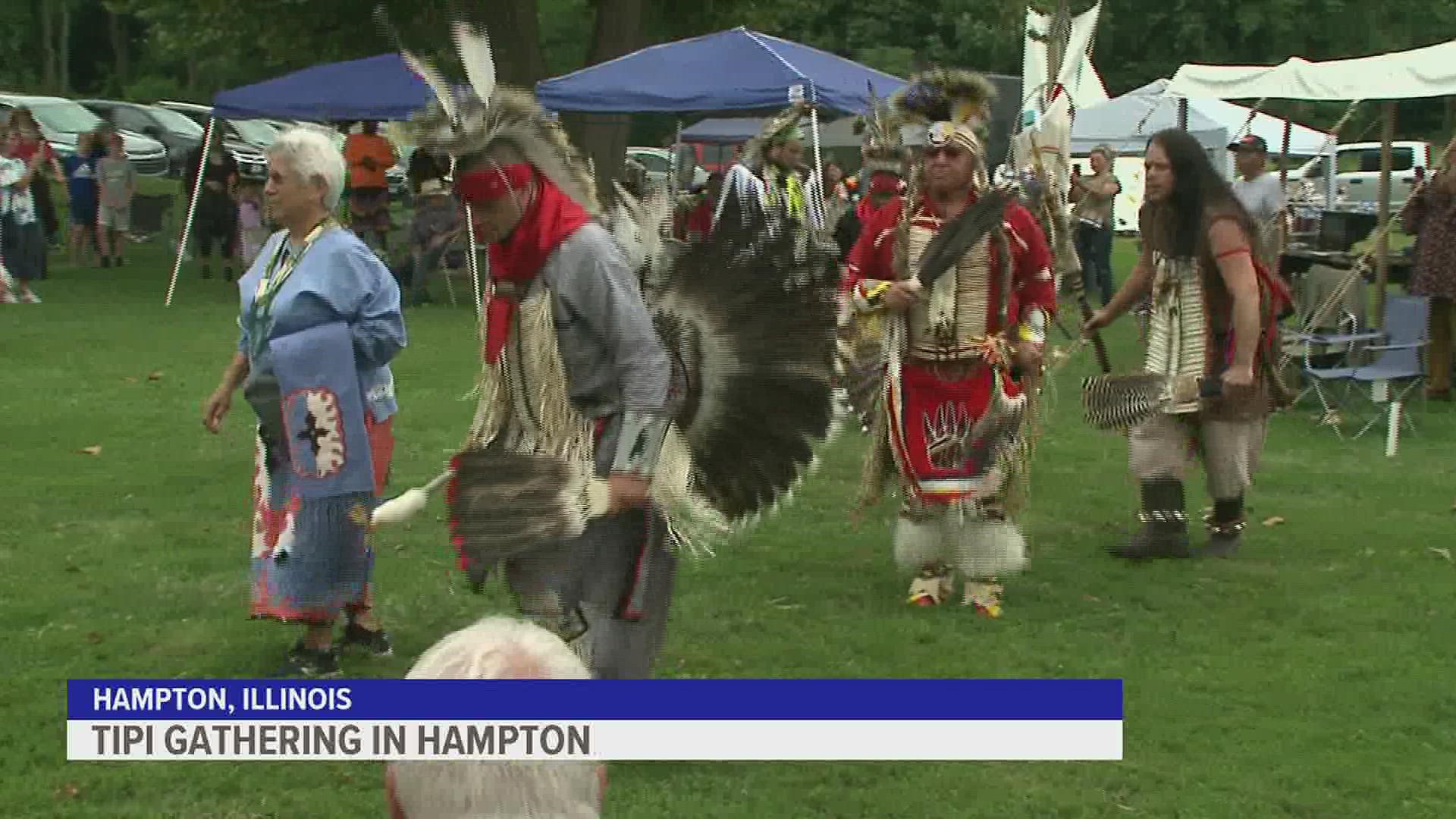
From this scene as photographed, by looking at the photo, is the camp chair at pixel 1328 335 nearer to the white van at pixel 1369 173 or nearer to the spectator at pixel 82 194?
the white van at pixel 1369 173

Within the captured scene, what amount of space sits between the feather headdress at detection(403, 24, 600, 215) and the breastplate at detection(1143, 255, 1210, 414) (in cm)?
320

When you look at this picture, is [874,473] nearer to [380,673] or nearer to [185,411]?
[380,673]

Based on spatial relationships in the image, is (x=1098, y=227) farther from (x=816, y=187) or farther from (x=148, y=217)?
(x=148, y=217)

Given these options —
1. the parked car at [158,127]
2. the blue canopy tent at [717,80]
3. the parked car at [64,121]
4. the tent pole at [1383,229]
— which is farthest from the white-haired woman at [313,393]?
the parked car at [158,127]

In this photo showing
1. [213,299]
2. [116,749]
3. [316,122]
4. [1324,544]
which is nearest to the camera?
[116,749]

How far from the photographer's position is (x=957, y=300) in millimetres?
5609

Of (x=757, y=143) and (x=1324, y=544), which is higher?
(x=757, y=143)

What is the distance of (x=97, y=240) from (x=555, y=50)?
42.9 feet

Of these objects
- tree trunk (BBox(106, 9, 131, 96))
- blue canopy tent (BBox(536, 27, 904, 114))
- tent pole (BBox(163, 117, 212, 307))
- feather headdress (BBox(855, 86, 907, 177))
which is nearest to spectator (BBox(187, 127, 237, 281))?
tent pole (BBox(163, 117, 212, 307))

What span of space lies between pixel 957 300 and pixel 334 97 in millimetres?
11278

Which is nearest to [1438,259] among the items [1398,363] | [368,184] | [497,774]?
[1398,363]

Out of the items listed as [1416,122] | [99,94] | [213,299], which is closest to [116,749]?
[213,299]

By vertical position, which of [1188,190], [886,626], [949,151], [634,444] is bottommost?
[886,626]

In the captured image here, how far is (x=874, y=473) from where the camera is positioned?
599cm
